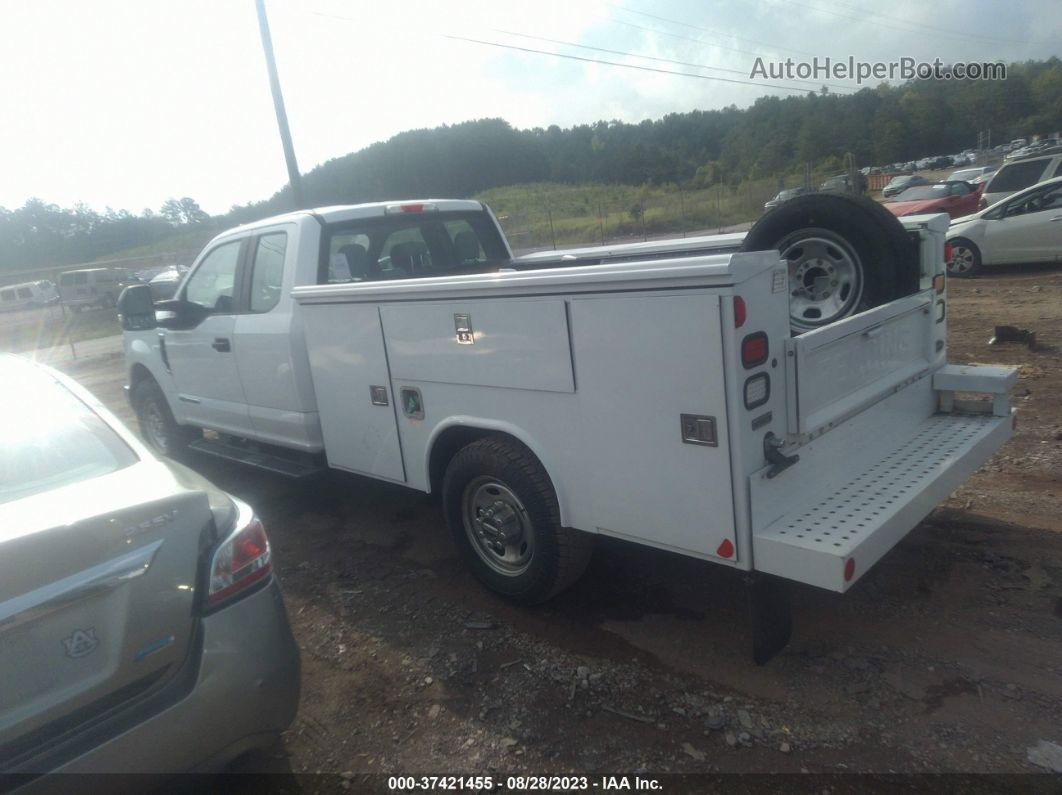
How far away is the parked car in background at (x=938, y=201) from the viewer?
1841 centimetres

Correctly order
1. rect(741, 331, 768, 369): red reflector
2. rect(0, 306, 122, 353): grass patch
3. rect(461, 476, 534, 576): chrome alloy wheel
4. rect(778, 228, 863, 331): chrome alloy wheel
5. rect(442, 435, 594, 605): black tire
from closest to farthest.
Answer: rect(741, 331, 768, 369): red reflector, rect(442, 435, 594, 605): black tire, rect(461, 476, 534, 576): chrome alloy wheel, rect(778, 228, 863, 331): chrome alloy wheel, rect(0, 306, 122, 353): grass patch

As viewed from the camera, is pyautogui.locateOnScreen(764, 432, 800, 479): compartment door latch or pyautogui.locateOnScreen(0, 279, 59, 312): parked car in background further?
pyautogui.locateOnScreen(0, 279, 59, 312): parked car in background

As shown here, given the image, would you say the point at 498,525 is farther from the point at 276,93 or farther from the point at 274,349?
the point at 276,93

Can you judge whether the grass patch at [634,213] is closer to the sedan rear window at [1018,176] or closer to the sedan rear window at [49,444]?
the sedan rear window at [1018,176]

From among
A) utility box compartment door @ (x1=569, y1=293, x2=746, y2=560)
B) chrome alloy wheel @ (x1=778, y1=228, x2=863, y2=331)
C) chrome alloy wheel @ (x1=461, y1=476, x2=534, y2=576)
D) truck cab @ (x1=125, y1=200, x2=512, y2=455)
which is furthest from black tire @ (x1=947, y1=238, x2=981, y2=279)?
utility box compartment door @ (x1=569, y1=293, x2=746, y2=560)

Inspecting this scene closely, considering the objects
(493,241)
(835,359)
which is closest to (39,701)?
(835,359)

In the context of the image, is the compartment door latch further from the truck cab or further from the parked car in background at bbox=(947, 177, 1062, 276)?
the parked car in background at bbox=(947, 177, 1062, 276)

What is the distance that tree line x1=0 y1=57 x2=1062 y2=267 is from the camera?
46.4 metres

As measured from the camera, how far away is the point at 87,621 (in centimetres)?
222

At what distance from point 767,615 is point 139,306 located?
17.4ft

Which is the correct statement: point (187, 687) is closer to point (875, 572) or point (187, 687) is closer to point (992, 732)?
point (992, 732)

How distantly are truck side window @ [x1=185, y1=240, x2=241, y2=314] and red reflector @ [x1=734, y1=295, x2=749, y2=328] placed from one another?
4169 mm

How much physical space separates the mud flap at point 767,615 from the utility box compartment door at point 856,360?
61cm

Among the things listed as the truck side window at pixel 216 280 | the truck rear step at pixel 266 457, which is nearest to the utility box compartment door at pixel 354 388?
the truck rear step at pixel 266 457
